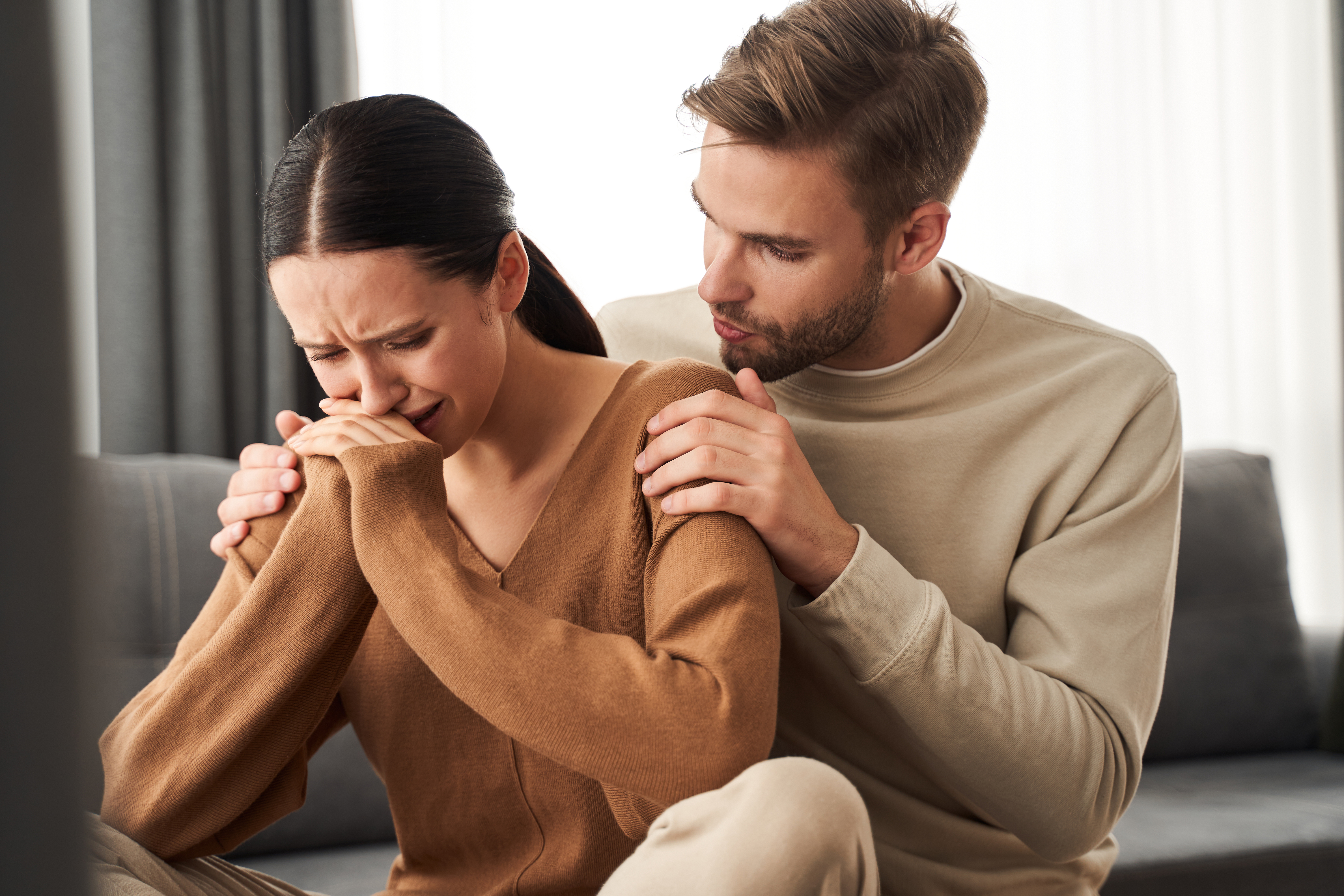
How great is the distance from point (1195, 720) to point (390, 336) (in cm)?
214

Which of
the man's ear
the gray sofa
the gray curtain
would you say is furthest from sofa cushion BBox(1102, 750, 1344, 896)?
the gray curtain

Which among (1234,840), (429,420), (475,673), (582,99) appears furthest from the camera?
(582,99)

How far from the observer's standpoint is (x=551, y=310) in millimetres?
1268

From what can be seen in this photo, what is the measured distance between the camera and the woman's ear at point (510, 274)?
1.11m

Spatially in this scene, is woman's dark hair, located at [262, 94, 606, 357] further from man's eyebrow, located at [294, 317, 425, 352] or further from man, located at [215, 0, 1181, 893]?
man, located at [215, 0, 1181, 893]

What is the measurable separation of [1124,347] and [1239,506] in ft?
4.75

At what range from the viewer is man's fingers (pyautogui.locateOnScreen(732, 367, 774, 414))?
3.66 ft

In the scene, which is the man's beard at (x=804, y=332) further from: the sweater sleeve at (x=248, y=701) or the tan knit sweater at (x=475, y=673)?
the sweater sleeve at (x=248, y=701)

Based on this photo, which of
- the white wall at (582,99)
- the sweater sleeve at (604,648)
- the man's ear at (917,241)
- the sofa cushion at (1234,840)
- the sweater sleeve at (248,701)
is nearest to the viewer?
the sweater sleeve at (604,648)

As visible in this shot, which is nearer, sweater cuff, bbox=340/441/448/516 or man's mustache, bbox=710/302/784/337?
sweater cuff, bbox=340/441/448/516

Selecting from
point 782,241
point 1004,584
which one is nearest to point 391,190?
point 782,241

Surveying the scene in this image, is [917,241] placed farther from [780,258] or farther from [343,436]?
[343,436]

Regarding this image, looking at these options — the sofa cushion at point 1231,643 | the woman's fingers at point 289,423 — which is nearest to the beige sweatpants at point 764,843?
the woman's fingers at point 289,423

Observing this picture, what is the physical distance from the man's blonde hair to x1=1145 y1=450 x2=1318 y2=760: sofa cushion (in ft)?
4.93
